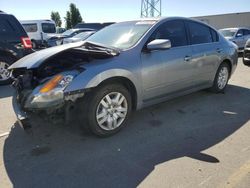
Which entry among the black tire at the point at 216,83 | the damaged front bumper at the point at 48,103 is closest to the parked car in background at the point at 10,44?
the damaged front bumper at the point at 48,103

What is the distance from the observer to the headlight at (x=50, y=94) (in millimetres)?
3162

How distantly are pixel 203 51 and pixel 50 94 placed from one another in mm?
3122

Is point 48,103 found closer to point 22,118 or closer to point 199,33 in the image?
point 22,118

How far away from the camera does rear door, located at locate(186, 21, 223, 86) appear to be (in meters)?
4.93

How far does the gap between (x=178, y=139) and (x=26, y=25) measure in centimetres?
1655

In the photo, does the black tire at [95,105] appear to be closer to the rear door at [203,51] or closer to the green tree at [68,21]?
the rear door at [203,51]

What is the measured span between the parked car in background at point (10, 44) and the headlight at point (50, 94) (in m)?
4.34

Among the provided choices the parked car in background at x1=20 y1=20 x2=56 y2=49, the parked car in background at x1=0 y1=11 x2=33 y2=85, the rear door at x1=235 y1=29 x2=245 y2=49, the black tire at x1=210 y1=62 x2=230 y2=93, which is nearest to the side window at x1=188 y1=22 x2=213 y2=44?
the black tire at x1=210 y1=62 x2=230 y2=93

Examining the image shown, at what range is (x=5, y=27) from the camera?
7402 millimetres

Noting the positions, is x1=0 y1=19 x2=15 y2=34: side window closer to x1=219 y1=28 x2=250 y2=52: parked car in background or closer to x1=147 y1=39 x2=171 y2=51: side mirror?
x1=147 y1=39 x2=171 y2=51: side mirror

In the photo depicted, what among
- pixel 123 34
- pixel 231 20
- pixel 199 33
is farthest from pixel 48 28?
pixel 231 20

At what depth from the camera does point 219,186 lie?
2.64 m

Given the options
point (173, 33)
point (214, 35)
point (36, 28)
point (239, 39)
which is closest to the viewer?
point (173, 33)

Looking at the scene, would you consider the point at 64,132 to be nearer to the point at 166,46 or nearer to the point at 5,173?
the point at 5,173
